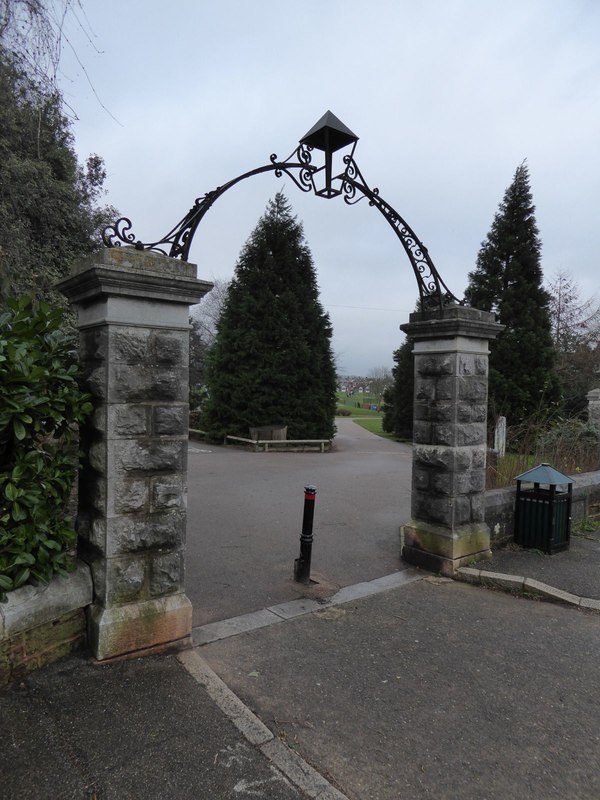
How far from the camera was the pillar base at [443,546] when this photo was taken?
549 centimetres

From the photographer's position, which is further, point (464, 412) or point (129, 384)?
point (464, 412)

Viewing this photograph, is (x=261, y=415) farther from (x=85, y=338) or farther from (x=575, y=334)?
(x=575, y=334)

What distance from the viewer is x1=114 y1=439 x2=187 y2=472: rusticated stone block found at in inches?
136

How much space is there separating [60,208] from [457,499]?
9333mm

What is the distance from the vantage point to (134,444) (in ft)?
11.4

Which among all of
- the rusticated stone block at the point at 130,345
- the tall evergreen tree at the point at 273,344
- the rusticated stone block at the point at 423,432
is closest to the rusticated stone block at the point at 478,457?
the rusticated stone block at the point at 423,432

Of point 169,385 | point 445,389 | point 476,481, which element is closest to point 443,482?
point 476,481

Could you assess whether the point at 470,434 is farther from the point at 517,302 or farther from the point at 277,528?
the point at 517,302

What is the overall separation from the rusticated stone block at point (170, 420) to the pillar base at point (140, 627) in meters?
1.13

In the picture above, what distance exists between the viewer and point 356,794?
2449 millimetres

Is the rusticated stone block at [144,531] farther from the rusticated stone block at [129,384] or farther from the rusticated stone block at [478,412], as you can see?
the rusticated stone block at [478,412]

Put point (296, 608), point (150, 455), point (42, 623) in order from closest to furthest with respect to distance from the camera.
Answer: point (42, 623) → point (150, 455) → point (296, 608)

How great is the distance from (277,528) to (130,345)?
15.3 feet

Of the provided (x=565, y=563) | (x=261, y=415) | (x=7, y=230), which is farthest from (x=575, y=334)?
(x=7, y=230)
